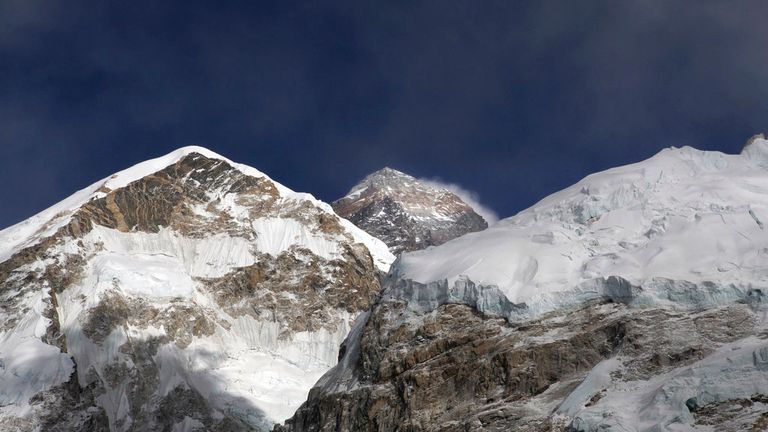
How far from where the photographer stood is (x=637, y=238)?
7444cm

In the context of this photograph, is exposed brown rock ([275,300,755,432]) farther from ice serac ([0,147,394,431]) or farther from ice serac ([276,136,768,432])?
ice serac ([0,147,394,431])

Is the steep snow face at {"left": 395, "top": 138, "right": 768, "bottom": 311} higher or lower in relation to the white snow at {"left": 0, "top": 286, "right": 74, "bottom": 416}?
lower

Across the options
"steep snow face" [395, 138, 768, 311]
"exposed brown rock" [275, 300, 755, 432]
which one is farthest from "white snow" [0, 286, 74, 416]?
"steep snow face" [395, 138, 768, 311]

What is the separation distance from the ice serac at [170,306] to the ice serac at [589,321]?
7122 cm

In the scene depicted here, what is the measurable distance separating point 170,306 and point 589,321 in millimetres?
109735

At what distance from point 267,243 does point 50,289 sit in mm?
37390

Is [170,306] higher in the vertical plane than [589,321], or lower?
higher

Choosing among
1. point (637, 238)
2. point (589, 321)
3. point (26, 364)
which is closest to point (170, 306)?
point (26, 364)

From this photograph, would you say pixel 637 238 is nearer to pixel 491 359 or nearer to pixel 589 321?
pixel 589 321

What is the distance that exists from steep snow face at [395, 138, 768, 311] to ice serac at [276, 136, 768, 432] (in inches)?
5.3

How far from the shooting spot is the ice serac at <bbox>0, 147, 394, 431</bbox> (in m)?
148

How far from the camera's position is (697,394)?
55.3m

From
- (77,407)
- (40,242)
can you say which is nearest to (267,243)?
(40,242)

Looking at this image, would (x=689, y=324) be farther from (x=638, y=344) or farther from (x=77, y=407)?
(x=77, y=407)
